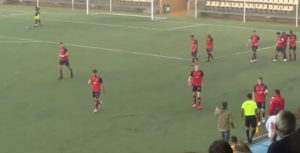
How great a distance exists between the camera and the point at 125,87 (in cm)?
2298

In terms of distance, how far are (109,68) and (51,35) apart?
13.0m

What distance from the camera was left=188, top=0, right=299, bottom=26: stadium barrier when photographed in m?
45.3

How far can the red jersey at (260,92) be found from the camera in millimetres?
17578

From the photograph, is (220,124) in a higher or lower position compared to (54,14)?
lower

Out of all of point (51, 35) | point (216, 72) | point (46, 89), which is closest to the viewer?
point (46, 89)

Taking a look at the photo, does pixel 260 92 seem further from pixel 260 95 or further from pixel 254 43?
pixel 254 43

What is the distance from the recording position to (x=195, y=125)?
1755cm

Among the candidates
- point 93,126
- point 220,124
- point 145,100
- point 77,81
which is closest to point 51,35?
point 77,81

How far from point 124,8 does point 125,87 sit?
32.1m

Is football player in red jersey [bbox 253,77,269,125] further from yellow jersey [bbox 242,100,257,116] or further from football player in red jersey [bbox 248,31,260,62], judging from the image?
football player in red jersey [bbox 248,31,260,62]

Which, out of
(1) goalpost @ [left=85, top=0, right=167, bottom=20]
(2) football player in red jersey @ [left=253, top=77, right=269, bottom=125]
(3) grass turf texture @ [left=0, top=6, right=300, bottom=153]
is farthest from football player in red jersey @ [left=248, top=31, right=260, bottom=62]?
(1) goalpost @ [left=85, top=0, right=167, bottom=20]

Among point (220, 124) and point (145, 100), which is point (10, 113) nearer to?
point (145, 100)

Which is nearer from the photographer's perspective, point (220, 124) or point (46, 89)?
point (220, 124)

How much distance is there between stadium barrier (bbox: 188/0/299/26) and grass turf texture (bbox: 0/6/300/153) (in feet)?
13.5
